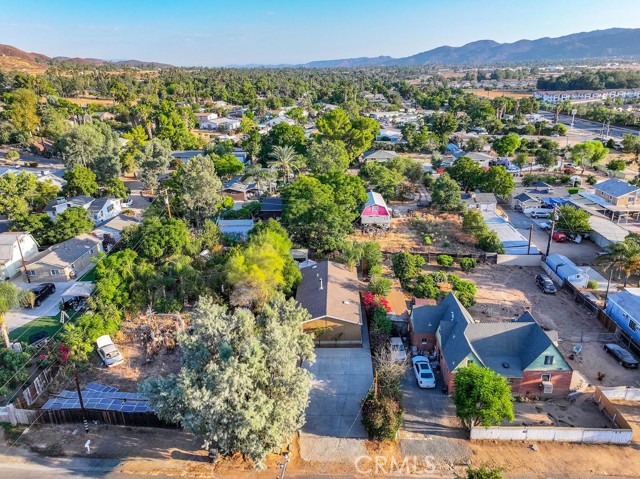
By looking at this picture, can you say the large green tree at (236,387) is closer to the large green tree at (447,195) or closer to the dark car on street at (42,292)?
the dark car on street at (42,292)

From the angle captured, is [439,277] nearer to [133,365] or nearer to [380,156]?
[133,365]

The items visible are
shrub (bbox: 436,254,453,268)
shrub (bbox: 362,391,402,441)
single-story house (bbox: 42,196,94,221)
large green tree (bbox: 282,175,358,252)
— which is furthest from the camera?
single-story house (bbox: 42,196,94,221)

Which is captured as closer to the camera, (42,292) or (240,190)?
(42,292)

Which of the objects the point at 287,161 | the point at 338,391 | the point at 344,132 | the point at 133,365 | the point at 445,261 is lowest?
the point at 338,391

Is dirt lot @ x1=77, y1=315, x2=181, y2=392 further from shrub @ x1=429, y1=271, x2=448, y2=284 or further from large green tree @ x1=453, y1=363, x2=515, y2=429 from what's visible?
shrub @ x1=429, y1=271, x2=448, y2=284

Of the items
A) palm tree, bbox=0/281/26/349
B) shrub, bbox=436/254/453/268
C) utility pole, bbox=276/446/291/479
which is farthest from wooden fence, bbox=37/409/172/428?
shrub, bbox=436/254/453/268

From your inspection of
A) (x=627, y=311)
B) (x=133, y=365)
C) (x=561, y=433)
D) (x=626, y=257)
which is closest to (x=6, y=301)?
(x=133, y=365)
